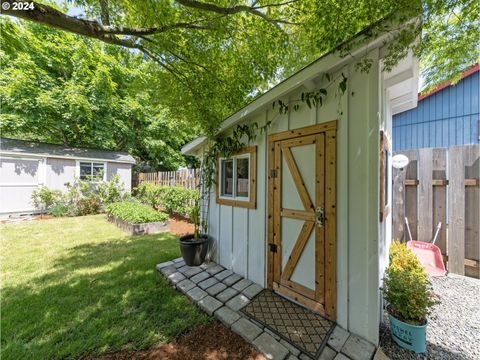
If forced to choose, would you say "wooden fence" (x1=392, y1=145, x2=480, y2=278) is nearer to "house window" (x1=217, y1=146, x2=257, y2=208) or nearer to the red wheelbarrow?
the red wheelbarrow

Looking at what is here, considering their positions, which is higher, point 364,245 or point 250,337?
point 364,245

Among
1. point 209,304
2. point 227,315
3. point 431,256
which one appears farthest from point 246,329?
point 431,256

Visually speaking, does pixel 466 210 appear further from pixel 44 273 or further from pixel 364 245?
pixel 44 273

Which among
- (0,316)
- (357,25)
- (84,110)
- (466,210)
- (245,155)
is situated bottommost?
(0,316)

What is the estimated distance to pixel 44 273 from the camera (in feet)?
12.3

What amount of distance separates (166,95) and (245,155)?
9.67ft

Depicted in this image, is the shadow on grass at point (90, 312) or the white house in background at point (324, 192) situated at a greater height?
the white house in background at point (324, 192)

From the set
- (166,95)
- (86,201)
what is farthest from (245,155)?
(86,201)

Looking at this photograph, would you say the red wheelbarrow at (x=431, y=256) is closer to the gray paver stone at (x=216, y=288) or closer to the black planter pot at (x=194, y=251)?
the gray paver stone at (x=216, y=288)

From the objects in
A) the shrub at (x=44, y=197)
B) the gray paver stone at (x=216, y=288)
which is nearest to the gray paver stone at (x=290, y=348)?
the gray paver stone at (x=216, y=288)

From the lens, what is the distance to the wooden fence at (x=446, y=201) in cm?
345

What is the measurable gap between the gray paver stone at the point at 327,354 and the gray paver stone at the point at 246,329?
686 mm

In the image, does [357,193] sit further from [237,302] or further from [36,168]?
[36,168]

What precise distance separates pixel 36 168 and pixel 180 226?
26.2 feet
